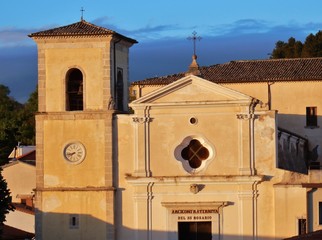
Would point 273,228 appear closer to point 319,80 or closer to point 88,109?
point 88,109

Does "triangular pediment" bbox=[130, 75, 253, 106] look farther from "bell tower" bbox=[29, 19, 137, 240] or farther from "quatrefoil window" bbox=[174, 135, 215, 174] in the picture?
"bell tower" bbox=[29, 19, 137, 240]

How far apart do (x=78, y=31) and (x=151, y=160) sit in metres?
5.29

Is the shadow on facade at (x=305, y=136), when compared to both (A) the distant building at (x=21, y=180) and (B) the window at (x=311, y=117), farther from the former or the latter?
(A) the distant building at (x=21, y=180)

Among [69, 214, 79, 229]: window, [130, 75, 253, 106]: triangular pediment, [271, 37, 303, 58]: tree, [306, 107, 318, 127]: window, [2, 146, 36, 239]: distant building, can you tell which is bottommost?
[69, 214, 79, 229]: window

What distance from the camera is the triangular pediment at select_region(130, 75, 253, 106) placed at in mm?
47500

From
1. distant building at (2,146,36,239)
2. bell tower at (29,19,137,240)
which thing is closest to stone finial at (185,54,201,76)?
bell tower at (29,19,137,240)

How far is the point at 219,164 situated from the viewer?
157 ft

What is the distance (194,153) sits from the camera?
1905 inches

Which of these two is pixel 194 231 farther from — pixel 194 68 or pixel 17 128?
pixel 17 128

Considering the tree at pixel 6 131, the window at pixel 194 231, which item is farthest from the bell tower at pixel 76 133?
the tree at pixel 6 131

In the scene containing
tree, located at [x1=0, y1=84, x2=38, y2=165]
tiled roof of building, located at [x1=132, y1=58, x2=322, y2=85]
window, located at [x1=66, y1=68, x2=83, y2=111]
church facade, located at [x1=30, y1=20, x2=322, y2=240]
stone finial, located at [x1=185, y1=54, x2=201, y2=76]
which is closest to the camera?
church facade, located at [x1=30, y1=20, x2=322, y2=240]

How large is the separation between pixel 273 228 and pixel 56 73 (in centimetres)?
953

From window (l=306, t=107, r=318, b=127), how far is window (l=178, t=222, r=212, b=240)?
1461 centimetres

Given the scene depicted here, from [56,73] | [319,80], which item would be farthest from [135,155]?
[319,80]
